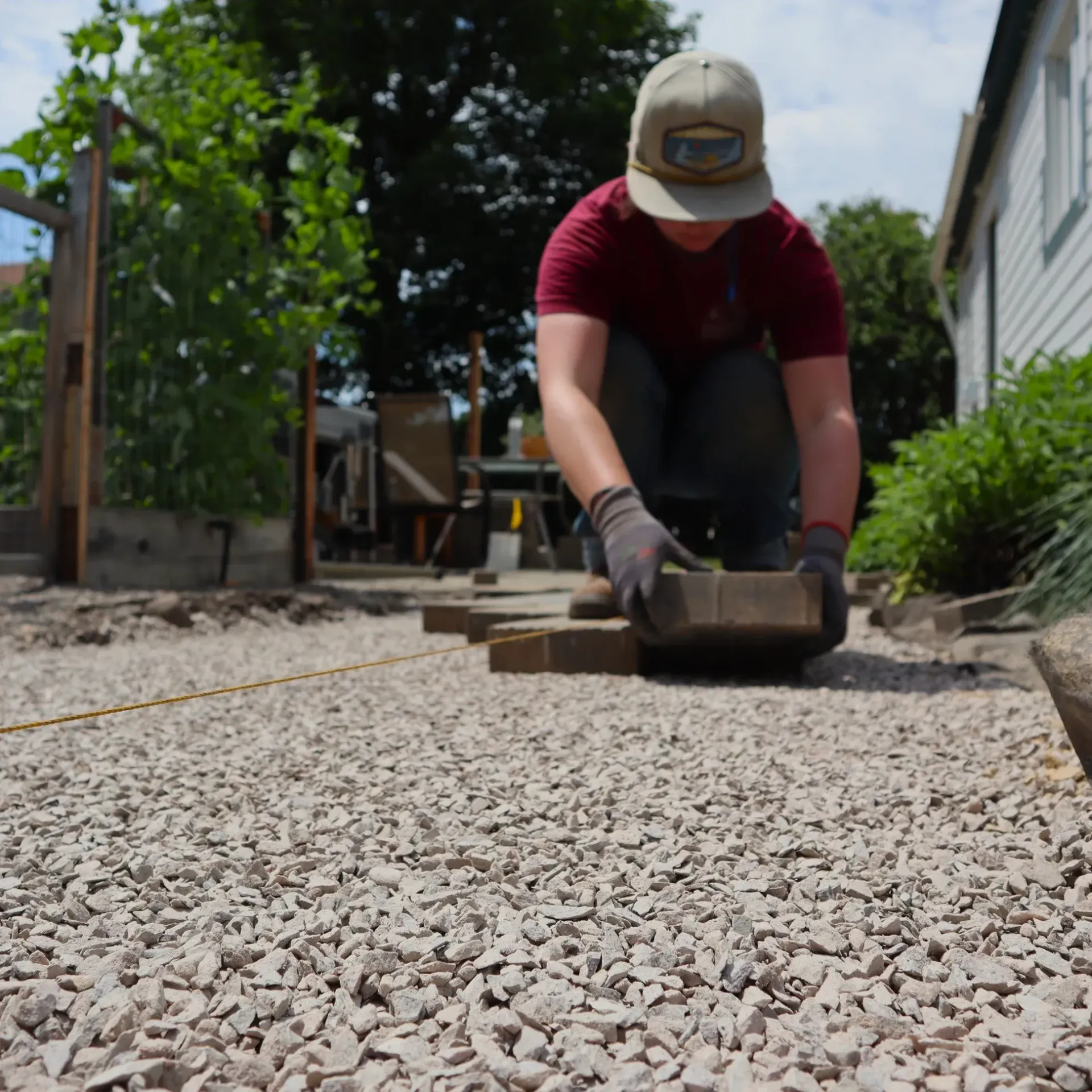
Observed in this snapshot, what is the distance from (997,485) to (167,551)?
9.15 ft

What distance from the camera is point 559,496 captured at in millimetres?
6984

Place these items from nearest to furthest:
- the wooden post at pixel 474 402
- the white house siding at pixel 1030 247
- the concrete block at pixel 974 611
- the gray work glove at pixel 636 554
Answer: the gray work glove at pixel 636 554
the concrete block at pixel 974 611
the white house siding at pixel 1030 247
the wooden post at pixel 474 402

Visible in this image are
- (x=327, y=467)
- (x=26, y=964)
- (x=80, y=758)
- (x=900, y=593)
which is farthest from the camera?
(x=327, y=467)

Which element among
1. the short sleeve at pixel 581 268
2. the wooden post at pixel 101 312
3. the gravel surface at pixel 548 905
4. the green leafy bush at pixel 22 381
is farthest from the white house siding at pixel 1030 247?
the green leafy bush at pixel 22 381

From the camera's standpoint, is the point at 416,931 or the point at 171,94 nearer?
the point at 416,931

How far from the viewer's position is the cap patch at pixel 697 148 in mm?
2150

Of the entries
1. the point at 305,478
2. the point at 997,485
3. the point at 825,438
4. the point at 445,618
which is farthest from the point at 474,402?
the point at 825,438

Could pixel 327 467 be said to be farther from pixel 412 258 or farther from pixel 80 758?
pixel 80 758

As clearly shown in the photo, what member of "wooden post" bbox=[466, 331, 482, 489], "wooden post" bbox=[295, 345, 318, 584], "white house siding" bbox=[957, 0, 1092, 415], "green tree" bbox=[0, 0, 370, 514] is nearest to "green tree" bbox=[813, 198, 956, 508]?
"wooden post" bbox=[466, 331, 482, 489]

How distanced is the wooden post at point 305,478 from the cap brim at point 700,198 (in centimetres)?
323

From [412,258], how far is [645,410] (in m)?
10.6

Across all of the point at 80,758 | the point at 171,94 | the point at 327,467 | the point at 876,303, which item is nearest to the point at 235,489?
the point at 171,94

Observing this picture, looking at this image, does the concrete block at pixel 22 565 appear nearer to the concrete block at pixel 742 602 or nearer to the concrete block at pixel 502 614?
the concrete block at pixel 502 614

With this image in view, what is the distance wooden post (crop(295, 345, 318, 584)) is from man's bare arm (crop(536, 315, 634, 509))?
3068 millimetres
